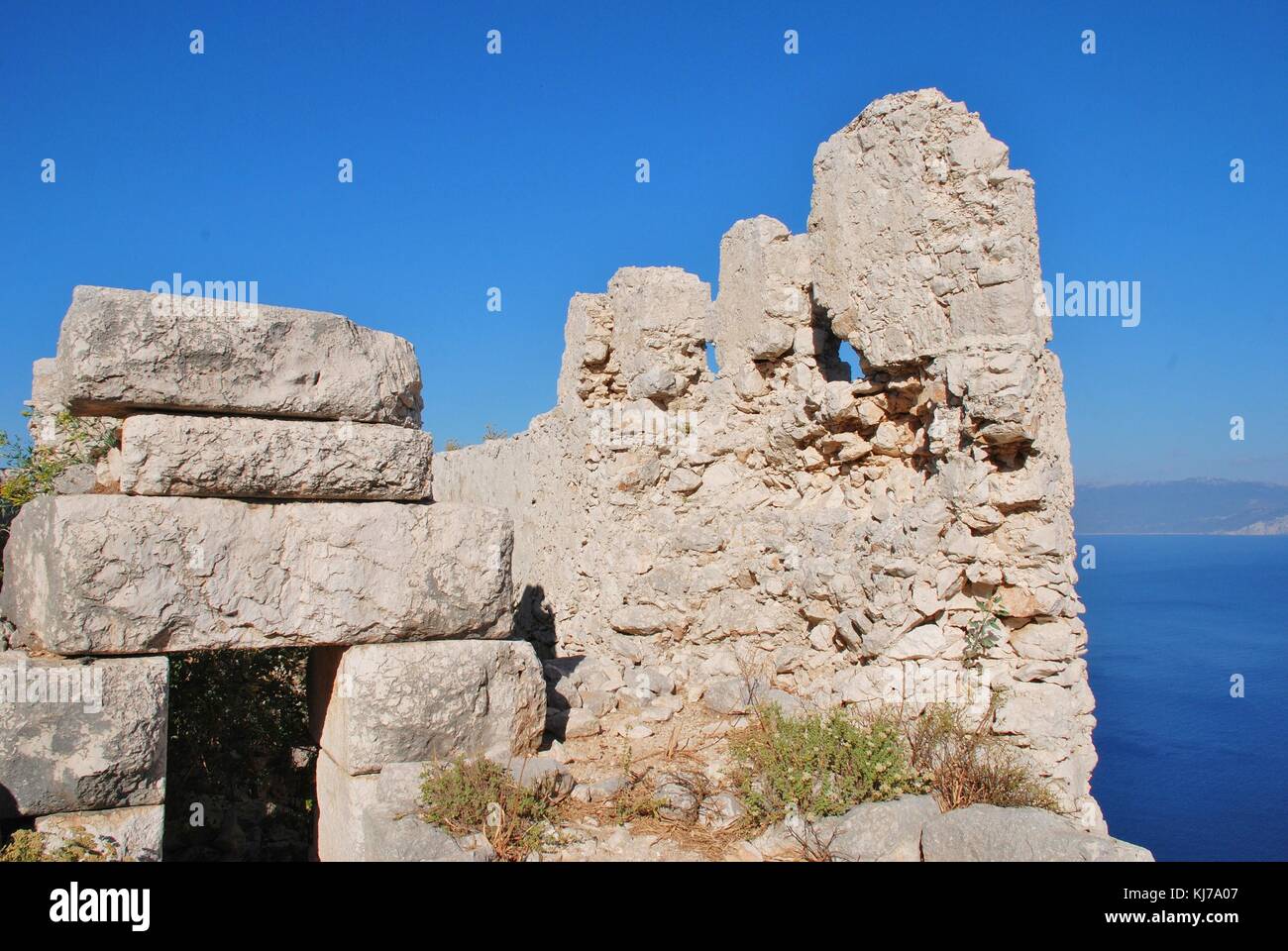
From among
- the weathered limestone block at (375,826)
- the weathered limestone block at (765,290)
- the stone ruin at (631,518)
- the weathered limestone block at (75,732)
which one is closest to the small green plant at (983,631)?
the stone ruin at (631,518)

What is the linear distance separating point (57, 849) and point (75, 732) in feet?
1.47

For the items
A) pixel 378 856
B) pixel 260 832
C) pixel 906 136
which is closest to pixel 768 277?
pixel 906 136

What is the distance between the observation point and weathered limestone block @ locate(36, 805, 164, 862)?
3.67 metres

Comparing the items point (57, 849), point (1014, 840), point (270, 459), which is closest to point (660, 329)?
point (270, 459)

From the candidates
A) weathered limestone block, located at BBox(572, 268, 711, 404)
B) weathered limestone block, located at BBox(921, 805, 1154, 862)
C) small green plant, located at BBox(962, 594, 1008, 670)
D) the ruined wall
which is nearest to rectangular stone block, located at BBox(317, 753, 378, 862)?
weathered limestone block, located at BBox(921, 805, 1154, 862)

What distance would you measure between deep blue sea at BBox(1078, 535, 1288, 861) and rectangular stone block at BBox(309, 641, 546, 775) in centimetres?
1005

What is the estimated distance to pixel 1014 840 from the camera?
3.59m

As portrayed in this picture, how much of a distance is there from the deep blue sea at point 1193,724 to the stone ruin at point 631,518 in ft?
26.9

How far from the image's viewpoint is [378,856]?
395 cm

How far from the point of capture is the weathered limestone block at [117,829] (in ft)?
12.1

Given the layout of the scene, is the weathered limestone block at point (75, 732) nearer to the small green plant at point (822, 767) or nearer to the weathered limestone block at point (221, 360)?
the weathered limestone block at point (221, 360)

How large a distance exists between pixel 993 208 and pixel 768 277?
1777 millimetres

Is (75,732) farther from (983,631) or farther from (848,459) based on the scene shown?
(848,459)

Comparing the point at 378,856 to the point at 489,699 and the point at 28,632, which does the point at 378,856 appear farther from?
the point at 28,632
